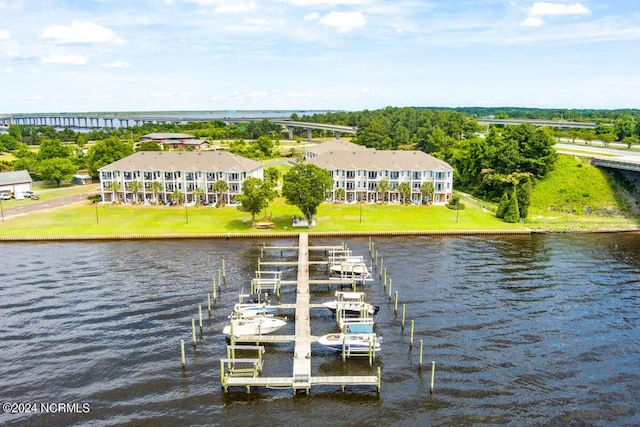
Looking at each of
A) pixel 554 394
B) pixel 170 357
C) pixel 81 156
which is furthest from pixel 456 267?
pixel 81 156

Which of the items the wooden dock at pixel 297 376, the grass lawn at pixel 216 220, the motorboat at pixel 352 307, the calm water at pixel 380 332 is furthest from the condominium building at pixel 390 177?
the wooden dock at pixel 297 376

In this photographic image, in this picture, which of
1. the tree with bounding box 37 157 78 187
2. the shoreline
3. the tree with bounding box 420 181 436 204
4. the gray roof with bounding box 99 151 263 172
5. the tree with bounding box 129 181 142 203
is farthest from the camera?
the tree with bounding box 37 157 78 187

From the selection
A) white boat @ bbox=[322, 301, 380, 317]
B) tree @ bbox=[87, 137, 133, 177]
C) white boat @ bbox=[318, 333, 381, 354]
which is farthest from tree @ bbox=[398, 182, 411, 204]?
tree @ bbox=[87, 137, 133, 177]

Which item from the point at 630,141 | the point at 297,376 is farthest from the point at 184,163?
the point at 630,141

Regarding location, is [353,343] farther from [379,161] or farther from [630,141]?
[630,141]

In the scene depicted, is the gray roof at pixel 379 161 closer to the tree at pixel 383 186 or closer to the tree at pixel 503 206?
the tree at pixel 383 186

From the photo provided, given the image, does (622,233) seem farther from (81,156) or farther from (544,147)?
(81,156)

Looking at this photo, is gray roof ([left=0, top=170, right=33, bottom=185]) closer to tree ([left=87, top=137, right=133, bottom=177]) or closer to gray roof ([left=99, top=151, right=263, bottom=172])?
tree ([left=87, top=137, right=133, bottom=177])
